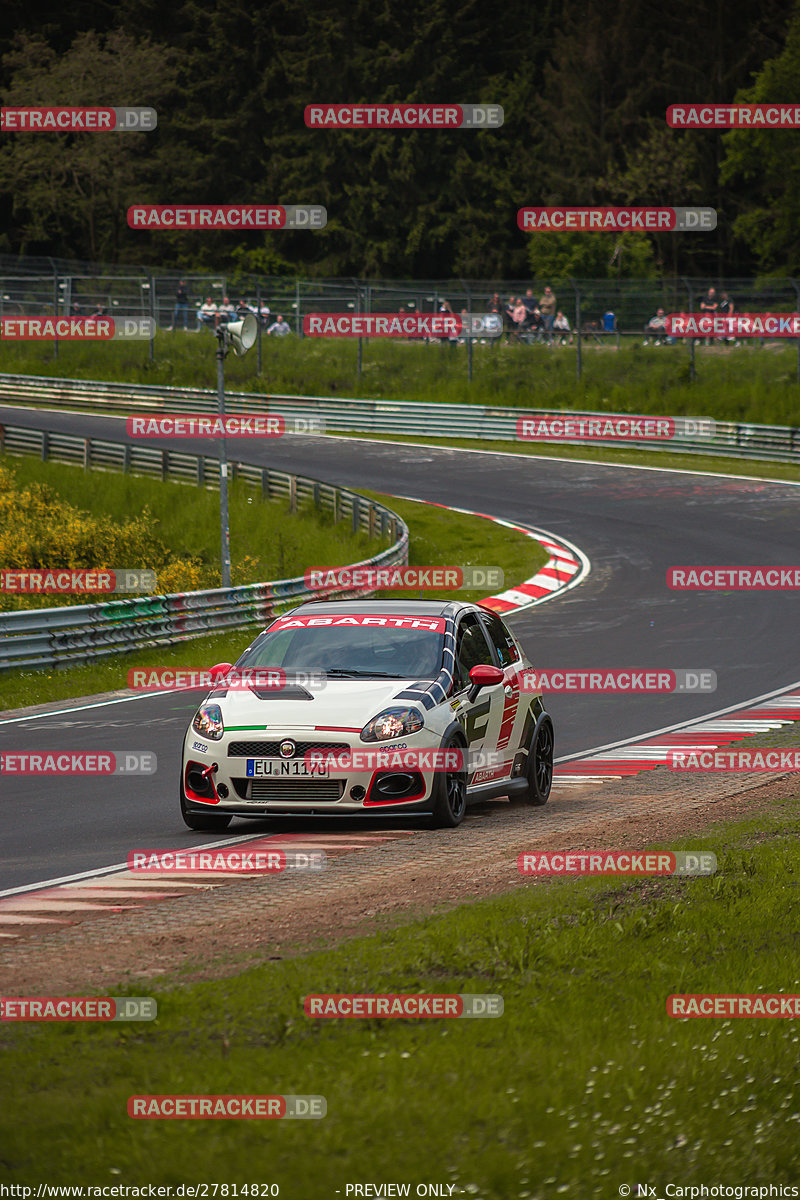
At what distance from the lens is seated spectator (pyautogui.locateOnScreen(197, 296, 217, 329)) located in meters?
50.8

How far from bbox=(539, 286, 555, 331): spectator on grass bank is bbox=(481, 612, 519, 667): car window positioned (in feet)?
116

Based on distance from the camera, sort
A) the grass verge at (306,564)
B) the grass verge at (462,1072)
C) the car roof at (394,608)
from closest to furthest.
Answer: the grass verge at (462,1072) → the car roof at (394,608) → the grass verge at (306,564)

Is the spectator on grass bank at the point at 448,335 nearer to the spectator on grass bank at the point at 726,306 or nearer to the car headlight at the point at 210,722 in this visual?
the spectator on grass bank at the point at 726,306

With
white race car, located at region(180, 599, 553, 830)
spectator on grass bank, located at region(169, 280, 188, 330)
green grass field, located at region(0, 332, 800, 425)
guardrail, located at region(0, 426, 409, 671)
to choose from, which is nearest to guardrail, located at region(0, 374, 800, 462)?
green grass field, located at region(0, 332, 800, 425)

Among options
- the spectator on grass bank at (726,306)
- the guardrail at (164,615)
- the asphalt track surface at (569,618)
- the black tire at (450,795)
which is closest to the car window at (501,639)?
the black tire at (450,795)

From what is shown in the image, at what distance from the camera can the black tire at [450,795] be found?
9.96 metres

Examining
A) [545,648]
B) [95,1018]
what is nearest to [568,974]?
[95,1018]

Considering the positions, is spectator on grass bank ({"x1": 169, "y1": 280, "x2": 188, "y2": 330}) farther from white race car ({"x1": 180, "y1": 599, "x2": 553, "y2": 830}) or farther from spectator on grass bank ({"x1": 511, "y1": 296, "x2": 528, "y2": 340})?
white race car ({"x1": 180, "y1": 599, "x2": 553, "y2": 830})

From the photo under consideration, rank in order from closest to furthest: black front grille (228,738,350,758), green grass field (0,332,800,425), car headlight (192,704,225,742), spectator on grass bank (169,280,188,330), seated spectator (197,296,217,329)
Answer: black front grille (228,738,350,758)
car headlight (192,704,225,742)
green grass field (0,332,800,425)
seated spectator (197,296,217,329)
spectator on grass bank (169,280,188,330)

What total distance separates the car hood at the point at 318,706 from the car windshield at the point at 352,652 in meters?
0.27

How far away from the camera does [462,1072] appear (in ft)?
16.6

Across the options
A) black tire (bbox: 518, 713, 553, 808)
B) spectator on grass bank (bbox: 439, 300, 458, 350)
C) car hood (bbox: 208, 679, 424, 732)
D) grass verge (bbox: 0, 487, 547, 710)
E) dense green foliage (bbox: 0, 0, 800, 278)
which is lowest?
grass verge (bbox: 0, 487, 547, 710)

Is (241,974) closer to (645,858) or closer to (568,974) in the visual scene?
(568,974)

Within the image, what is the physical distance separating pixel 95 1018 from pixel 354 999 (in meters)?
0.95
